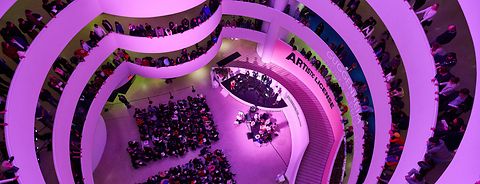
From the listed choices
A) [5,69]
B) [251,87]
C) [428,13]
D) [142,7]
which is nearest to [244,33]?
[251,87]

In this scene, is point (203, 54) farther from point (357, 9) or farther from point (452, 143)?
point (452, 143)

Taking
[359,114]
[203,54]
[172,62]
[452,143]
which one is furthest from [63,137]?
[452,143]

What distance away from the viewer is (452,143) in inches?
390

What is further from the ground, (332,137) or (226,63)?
(226,63)

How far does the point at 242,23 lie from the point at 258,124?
616cm

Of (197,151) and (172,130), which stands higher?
(172,130)

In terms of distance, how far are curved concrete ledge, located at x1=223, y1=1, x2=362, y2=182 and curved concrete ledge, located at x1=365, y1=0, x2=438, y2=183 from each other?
3.00 m

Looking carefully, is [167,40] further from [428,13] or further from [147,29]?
[428,13]

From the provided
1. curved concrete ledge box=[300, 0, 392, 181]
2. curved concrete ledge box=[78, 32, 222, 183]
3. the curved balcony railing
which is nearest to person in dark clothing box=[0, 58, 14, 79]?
the curved balcony railing

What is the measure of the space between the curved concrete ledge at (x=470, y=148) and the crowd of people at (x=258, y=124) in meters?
12.8

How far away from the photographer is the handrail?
1279 centimetres

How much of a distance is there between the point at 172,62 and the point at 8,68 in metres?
8.53

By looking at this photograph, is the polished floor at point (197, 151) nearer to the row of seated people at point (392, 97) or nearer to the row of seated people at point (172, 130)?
the row of seated people at point (172, 130)

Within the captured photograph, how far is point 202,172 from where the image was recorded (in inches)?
758
